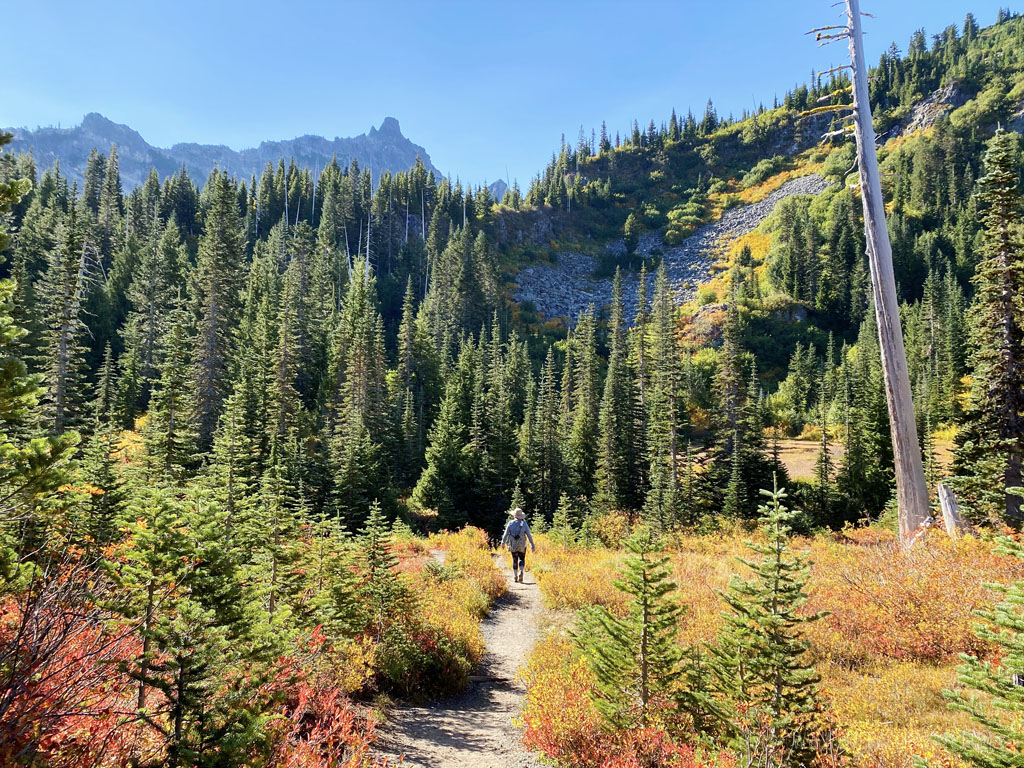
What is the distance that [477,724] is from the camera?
804 cm

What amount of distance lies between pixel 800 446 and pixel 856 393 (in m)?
11.0

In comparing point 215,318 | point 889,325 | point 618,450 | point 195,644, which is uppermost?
point 215,318

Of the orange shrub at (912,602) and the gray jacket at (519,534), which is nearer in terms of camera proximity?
the orange shrub at (912,602)

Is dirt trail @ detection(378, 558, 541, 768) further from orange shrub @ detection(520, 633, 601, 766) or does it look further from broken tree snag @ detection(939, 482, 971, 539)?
broken tree snag @ detection(939, 482, 971, 539)

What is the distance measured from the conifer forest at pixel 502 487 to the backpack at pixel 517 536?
1332 millimetres

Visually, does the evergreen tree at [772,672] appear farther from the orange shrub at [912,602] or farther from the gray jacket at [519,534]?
the gray jacket at [519,534]

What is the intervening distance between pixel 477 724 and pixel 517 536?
8110 millimetres

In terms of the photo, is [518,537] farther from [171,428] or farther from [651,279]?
[651,279]

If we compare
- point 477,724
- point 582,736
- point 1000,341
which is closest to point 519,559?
point 477,724

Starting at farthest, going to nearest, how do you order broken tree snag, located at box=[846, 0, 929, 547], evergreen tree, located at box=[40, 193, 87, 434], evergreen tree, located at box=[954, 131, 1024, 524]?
evergreen tree, located at box=[40, 193, 87, 434], evergreen tree, located at box=[954, 131, 1024, 524], broken tree snag, located at box=[846, 0, 929, 547]

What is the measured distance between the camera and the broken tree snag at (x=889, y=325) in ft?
34.5

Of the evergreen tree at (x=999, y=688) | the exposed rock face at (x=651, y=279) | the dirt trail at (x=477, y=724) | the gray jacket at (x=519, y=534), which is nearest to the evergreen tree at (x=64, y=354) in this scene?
the gray jacket at (x=519, y=534)

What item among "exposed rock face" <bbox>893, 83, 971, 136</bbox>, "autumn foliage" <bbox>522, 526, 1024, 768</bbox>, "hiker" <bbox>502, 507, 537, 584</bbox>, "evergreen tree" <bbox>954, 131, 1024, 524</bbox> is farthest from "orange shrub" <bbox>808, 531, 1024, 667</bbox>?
"exposed rock face" <bbox>893, 83, 971, 136</bbox>

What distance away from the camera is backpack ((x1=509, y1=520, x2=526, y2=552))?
15825 mm
